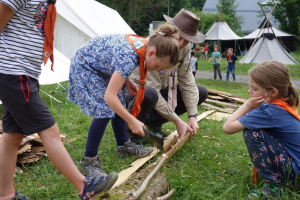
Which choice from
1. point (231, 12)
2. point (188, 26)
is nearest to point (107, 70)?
point (188, 26)

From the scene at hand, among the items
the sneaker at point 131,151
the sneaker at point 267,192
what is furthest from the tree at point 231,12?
the sneaker at point 267,192

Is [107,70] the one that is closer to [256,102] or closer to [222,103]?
[256,102]

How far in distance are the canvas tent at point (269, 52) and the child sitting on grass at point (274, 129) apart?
15.4 m

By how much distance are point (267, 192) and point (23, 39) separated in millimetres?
1896

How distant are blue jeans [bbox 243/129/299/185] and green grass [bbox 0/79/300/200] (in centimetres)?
14

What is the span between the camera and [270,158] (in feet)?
6.66

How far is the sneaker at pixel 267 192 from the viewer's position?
79.0 inches

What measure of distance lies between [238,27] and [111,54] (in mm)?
35631

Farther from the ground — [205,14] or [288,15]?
[288,15]

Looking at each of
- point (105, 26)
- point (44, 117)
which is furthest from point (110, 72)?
point (105, 26)

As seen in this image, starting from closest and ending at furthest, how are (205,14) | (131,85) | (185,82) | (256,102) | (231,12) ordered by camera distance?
(256,102) → (131,85) → (185,82) → (205,14) → (231,12)

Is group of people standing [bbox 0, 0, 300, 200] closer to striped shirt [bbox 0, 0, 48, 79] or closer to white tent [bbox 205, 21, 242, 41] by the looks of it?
striped shirt [bbox 0, 0, 48, 79]

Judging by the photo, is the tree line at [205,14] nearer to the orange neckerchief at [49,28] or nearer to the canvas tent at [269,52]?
the canvas tent at [269,52]

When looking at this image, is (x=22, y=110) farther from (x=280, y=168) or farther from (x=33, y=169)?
(x=280, y=168)
